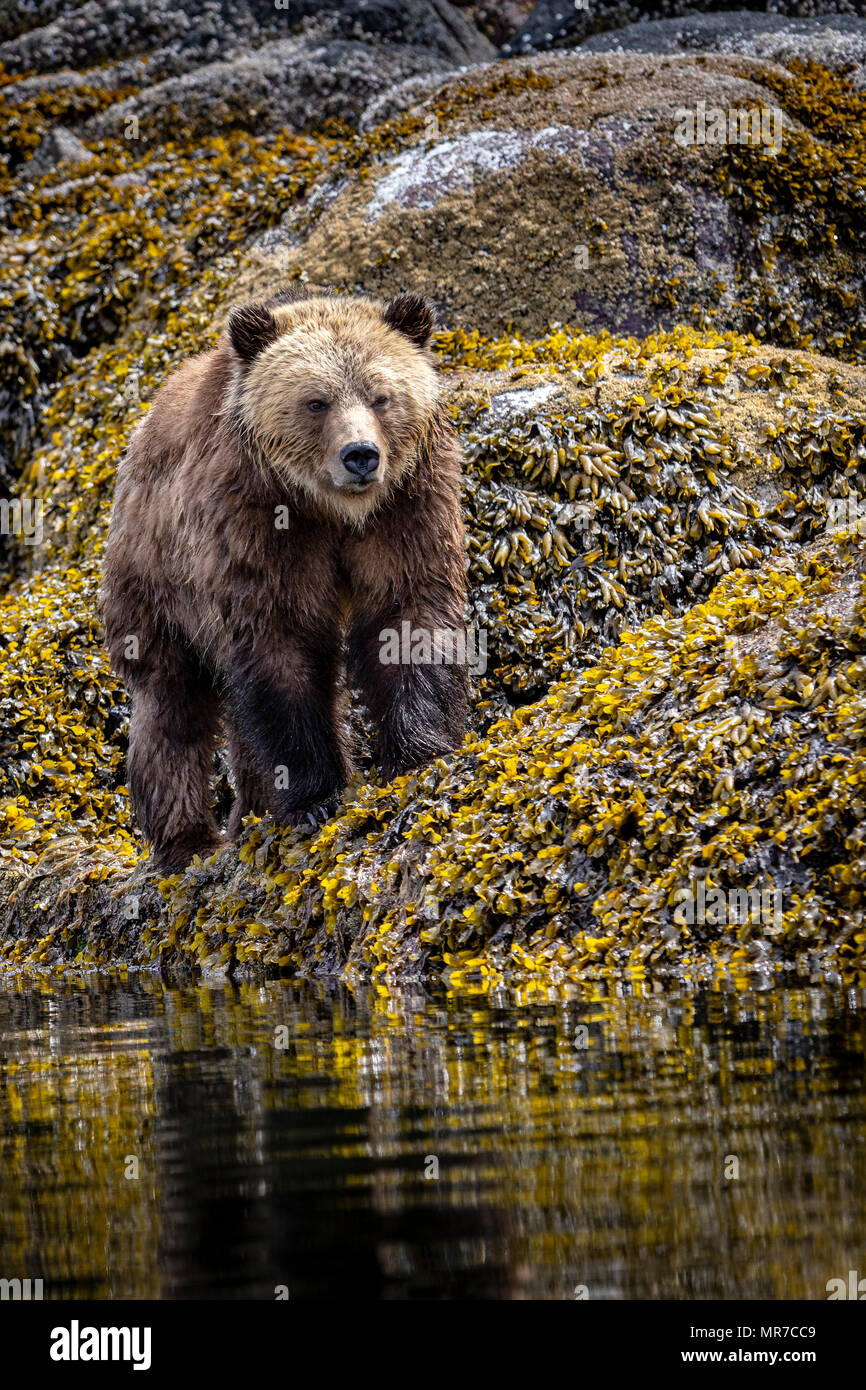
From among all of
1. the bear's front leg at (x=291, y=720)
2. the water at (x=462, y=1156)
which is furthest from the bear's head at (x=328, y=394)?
the water at (x=462, y=1156)

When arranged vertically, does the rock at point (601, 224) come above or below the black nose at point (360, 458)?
above

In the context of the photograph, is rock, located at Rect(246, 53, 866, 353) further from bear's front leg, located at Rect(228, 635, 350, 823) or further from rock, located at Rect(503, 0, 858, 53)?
rock, located at Rect(503, 0, 858, 53)

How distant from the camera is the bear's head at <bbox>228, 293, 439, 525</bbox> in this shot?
836 cm

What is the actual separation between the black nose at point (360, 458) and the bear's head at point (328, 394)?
0.14 m

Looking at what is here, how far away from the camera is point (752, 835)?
638cm

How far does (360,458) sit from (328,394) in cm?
82

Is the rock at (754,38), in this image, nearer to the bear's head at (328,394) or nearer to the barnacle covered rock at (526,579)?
the barnacle covered rock at (526,579)

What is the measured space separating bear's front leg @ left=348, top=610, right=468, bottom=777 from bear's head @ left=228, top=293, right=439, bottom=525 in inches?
26.1

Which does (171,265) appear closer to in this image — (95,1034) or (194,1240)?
(95,1034)

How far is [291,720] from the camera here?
339 inches

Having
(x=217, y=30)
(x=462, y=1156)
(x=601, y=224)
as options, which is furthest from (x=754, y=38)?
(x=462, y=1156)

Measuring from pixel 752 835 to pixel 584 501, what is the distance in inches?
203

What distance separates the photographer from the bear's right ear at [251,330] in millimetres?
8766

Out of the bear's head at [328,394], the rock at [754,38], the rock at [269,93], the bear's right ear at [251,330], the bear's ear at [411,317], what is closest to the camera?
the bear's head at [328,394]
